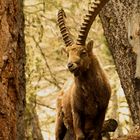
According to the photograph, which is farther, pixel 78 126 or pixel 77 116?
pixel 78 126

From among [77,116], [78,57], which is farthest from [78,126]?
[78,57]

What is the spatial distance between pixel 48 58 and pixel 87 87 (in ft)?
41.3

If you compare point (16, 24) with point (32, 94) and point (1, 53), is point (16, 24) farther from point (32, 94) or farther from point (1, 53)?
point (32, 94)

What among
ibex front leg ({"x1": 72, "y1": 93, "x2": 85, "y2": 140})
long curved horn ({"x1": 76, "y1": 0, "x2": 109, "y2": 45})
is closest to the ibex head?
long curved horn ({"x1": 76, "y1": 0, "x2": 109, "y2": 45})

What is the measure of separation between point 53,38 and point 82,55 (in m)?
12.4

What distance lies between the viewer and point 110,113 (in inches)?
768

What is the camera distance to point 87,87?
734cm

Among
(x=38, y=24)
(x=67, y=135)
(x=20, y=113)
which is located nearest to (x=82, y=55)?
(x=67, y=135)

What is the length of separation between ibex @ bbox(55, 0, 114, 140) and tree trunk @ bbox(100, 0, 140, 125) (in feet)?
2.28

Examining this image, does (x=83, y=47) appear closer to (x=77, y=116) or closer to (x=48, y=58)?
(x=77, y=116)

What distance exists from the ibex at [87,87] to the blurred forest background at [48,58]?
4.97 meters

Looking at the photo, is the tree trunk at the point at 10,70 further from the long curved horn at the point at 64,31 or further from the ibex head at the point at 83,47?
the long curved horn at the point at 64,31

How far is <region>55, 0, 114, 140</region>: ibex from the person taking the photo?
7137mm

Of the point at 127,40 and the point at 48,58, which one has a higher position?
the point at 48,58
